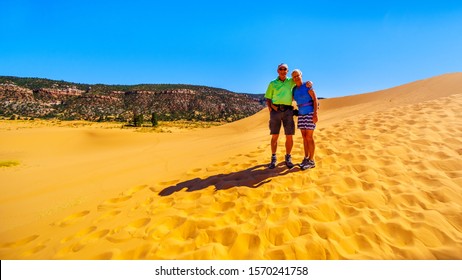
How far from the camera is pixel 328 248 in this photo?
284 cm

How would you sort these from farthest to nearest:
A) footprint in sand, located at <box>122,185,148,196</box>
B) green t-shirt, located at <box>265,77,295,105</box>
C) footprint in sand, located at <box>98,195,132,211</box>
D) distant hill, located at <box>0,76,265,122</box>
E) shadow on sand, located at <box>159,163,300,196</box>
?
distant hill, located at <box>0,76,265,122</box>
green t-shirt, located at <box>265,77,295,105</box>
footprint in sand, located at <box>122,185,148,196</box>
shadow on sand, located at <box>159,163,300,196</box>
footprint in sand, located at <box>98,195,132,211</box>

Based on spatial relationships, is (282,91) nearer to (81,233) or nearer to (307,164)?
(307,164)

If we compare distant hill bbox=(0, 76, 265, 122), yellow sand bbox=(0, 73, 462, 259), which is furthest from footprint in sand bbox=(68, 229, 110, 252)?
distant hill bbox=(0, 76, 265, 122)

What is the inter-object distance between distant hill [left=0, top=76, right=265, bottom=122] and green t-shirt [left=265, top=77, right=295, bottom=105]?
57.3m

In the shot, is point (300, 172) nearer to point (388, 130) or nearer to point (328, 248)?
point (328, 248)

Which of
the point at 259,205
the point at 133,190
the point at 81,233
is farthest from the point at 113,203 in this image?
the point at 259,205

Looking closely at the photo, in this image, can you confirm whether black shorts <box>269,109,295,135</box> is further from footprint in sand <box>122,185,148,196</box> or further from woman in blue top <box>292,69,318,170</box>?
footprint in sand <box>122,185,148,196</box>

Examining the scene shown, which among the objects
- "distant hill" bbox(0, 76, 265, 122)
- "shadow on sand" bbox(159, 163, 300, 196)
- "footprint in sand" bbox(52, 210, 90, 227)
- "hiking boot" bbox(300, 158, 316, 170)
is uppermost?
"distant hill" bbox(0, 76, 265, 122)

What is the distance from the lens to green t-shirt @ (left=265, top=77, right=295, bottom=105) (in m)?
4.96

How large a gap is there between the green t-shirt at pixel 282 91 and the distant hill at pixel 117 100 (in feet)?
188

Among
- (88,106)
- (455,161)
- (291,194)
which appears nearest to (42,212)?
(291,194)

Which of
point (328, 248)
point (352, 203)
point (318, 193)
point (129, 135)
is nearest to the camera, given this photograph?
point (328, 248)

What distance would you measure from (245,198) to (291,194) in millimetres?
708

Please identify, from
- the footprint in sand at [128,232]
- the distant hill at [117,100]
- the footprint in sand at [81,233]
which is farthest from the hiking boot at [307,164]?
the distant hill at [117,100]
